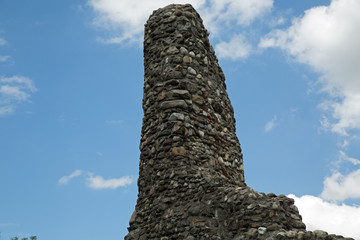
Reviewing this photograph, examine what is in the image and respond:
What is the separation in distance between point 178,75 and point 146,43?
1.47 m

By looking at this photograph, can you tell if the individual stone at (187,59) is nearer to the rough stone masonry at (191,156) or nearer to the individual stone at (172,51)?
the rough stone masonry at (191,156)

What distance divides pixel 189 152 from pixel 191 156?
79 millimetres

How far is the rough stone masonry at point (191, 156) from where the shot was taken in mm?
6160

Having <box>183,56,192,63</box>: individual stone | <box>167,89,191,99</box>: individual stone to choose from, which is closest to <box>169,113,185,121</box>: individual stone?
<box>167,89,191,99</box>: individual stone

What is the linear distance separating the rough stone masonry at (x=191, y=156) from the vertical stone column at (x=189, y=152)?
0.05ft

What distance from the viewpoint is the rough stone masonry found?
6.16 meters

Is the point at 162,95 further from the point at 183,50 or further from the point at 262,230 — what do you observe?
the point at 262,230

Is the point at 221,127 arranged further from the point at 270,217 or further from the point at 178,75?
the point at 270,217

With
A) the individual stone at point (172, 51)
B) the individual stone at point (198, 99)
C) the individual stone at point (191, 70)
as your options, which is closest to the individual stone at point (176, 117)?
the individual stone at point (198, 99)

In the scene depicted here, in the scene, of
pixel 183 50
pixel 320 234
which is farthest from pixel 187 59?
pixel 320 234

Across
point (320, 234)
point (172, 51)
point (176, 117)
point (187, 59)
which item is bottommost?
point (320, 234)

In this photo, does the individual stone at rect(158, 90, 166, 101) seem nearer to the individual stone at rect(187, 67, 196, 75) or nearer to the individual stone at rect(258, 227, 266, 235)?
the individual stone at rect(187, 67, 196, 75)

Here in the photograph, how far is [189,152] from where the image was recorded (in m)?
7.24

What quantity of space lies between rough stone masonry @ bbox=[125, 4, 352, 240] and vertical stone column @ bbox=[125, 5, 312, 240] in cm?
2
